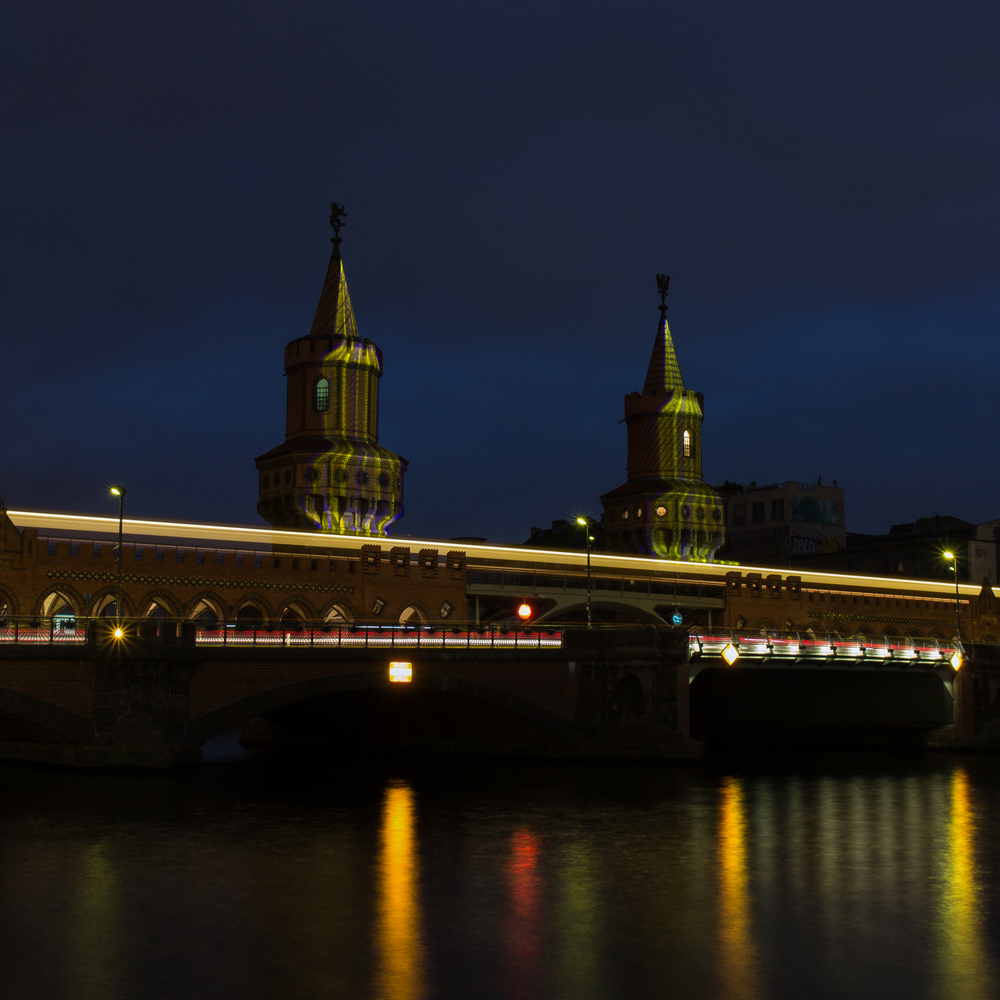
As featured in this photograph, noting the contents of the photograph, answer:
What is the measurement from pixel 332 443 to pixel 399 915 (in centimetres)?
6825

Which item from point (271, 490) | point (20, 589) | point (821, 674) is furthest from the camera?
point (271, 490)

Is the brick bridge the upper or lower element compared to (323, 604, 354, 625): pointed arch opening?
lower

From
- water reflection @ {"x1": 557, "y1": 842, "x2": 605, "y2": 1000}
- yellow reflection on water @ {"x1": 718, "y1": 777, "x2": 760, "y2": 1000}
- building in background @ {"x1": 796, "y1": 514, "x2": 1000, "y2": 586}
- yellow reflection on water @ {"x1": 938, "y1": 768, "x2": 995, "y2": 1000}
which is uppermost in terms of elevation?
building in background @ {"x1": 796, "y1": 514, "x2": 1000, "y2": 586}

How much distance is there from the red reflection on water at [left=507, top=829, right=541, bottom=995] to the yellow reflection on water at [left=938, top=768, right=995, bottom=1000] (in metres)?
6.35

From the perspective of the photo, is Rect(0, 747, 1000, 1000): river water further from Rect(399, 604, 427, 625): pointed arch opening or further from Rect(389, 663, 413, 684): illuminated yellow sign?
Rect(399, 604, 427, 625): pointed arch opening

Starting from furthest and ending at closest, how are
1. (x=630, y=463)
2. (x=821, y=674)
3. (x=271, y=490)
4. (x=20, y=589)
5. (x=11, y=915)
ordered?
(x=630, y=463) → (x=271, y=490) → (x=821, y=674) → (x=20, y=589) → (x=11, y=915)

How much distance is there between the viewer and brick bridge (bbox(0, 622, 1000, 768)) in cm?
4478

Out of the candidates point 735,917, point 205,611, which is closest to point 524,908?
point 735,917

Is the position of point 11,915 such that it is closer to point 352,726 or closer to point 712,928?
point 712,928

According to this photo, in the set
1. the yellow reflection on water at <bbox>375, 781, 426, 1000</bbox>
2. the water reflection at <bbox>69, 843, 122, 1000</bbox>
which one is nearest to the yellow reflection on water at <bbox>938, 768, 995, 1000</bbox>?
the yellow reflection on water at <bbox>375, 781, 426, 1000</bbox>

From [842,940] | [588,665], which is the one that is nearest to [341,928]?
[842,940]

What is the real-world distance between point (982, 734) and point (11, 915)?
57.6 metres

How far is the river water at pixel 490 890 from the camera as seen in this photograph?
67.9ft

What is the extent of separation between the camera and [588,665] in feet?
179
